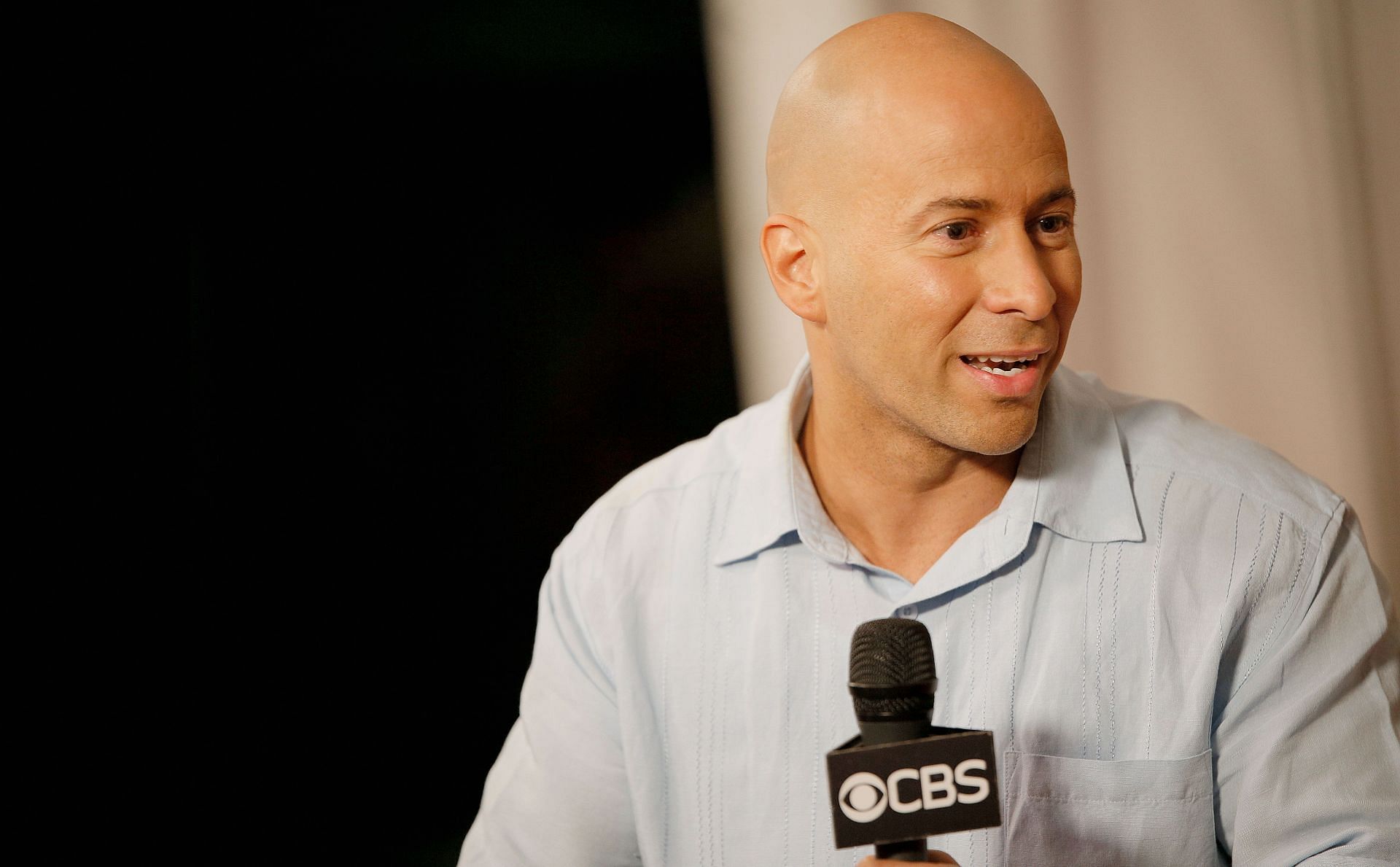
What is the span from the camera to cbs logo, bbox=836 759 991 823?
0.88 metres

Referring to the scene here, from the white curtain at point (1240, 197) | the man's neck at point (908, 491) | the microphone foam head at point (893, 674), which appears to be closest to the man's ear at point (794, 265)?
the man's neck at point (908, 491)

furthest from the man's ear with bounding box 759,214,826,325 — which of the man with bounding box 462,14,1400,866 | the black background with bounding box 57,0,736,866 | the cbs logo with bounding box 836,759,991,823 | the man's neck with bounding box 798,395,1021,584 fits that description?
the black background with bounding box 57,0,736,866

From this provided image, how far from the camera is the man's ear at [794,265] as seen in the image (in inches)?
53.0

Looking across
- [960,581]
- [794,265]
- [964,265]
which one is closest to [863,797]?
[960,581]

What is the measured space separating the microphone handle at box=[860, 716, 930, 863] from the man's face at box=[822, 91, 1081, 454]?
0.39 meters

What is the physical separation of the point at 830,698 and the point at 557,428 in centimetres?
116

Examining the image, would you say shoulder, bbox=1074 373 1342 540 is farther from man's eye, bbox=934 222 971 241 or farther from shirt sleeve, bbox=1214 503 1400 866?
man's eye, bbox=934 222 971 241

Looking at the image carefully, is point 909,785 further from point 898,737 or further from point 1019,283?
point 1019,283

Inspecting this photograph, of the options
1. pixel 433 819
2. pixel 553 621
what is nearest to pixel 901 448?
pixel 553 621

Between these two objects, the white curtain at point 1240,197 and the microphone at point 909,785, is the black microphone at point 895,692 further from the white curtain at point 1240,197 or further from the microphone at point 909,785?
the white curtain at point 1240,197

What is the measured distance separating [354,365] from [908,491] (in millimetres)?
1324

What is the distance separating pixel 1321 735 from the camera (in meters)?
1.20

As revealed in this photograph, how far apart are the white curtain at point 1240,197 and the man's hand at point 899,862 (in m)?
1.42

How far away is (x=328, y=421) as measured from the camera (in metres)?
2.29
